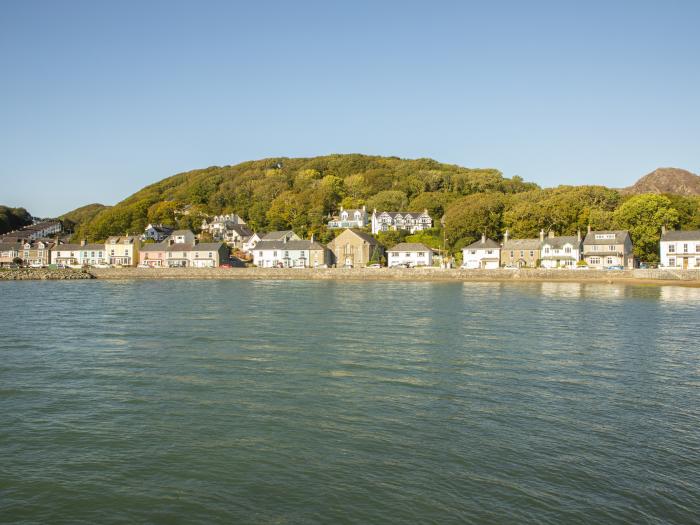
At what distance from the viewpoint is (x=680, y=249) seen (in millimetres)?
68812

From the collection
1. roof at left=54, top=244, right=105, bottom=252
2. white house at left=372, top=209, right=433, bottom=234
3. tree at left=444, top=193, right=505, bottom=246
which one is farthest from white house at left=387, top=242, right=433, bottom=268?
roof at left=54, top=244, right=105, bottom=252

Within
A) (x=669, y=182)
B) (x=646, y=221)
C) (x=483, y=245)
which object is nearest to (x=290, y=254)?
(x=483, y=245)

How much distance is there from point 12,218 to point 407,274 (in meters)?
126

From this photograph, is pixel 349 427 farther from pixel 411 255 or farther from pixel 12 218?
pixel 12 218

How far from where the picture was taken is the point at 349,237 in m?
86.6

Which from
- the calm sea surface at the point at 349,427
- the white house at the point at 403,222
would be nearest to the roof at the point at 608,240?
the white house at the point at 403,222

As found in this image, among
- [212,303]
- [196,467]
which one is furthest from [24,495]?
[212,303]

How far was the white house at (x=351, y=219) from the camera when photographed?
106 m

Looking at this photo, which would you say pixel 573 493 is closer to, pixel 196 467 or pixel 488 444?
pixel 488 444

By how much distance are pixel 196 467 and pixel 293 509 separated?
2.31m

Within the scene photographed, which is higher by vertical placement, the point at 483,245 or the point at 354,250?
the point at 483,245

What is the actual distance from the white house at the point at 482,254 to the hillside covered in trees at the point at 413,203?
474 cm

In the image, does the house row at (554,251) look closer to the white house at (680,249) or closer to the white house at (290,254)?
the white house at (680,249)

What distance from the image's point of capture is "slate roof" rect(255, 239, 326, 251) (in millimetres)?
86625
